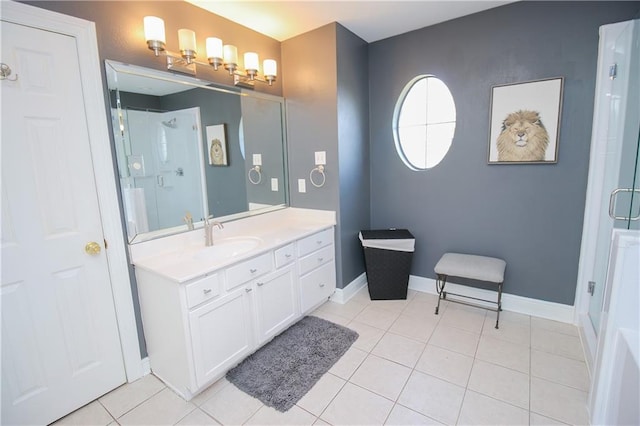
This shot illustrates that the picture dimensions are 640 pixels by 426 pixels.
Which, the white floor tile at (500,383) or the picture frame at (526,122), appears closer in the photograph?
the white floor tile at (500,383)

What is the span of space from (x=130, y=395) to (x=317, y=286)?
1.44 metres

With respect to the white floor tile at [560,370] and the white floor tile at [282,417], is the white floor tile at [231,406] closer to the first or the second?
the white floor tile at [282,417]

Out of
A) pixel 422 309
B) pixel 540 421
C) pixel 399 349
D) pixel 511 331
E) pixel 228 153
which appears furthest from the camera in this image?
pixel 422 309

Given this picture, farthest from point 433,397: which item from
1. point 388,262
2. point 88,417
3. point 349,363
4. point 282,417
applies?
point 88,417

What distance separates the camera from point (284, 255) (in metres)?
2.25

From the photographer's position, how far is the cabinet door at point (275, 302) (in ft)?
6.82

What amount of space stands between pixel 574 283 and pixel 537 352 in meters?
0.71

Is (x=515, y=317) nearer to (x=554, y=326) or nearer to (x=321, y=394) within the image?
(x=554, y=326)

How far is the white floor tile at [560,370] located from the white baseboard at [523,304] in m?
0.55

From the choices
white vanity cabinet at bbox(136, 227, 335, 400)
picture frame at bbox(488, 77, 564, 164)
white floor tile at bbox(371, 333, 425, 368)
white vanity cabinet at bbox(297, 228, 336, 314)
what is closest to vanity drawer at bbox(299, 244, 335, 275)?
white vanity cabinet at bbox(297, 228, 336, 314)

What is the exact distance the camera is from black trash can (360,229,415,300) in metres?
2.76

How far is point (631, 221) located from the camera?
1.66 m

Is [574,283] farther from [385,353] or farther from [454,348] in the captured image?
[385,353]

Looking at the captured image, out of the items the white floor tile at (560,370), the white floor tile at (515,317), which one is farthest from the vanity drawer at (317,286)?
the white floor tile at (560,370)
